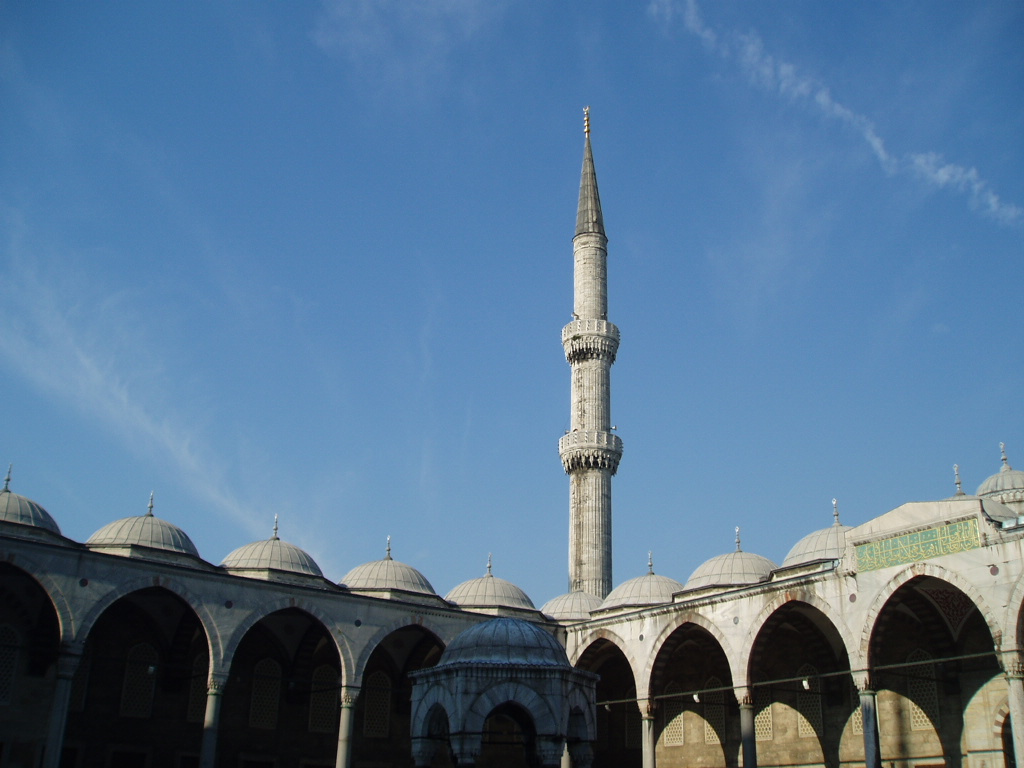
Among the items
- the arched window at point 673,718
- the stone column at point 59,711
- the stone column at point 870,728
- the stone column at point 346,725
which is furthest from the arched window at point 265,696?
the stone column at point 870,728

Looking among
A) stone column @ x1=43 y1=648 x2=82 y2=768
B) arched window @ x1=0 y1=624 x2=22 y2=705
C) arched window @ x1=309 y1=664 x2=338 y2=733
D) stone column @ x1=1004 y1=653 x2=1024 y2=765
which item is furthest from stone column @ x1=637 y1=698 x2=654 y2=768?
arched window @ x1=0 y1=624 x2=22 y2=705

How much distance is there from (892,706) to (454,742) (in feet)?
48.5

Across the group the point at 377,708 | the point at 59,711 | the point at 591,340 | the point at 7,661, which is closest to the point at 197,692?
the point at 7,661

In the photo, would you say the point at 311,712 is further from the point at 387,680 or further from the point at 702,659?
the point at 702,659

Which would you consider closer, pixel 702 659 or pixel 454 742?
pixel 454 742

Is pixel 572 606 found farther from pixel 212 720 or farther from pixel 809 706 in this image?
pixel 212 720

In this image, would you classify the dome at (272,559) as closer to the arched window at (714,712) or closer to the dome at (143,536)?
the dome at (143,536)

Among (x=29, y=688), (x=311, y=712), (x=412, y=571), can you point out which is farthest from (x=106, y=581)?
(x=412, y=571)

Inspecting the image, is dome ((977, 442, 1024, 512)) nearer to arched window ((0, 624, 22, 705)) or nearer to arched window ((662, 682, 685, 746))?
arched window ((662, 682, 685, 746))

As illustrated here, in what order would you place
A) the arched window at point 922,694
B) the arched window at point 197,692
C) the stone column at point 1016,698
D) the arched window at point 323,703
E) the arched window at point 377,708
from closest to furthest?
the stone column at point 1016,698
the arched window at point 922,694
the arched window at point 197,692
the arched window at point 323,703
the arched window at point 377,708

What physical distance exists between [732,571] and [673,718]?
4.59 m

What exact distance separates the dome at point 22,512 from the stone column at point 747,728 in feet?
52.5

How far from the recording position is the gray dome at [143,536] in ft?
84.1

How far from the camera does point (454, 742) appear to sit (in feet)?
39.4
